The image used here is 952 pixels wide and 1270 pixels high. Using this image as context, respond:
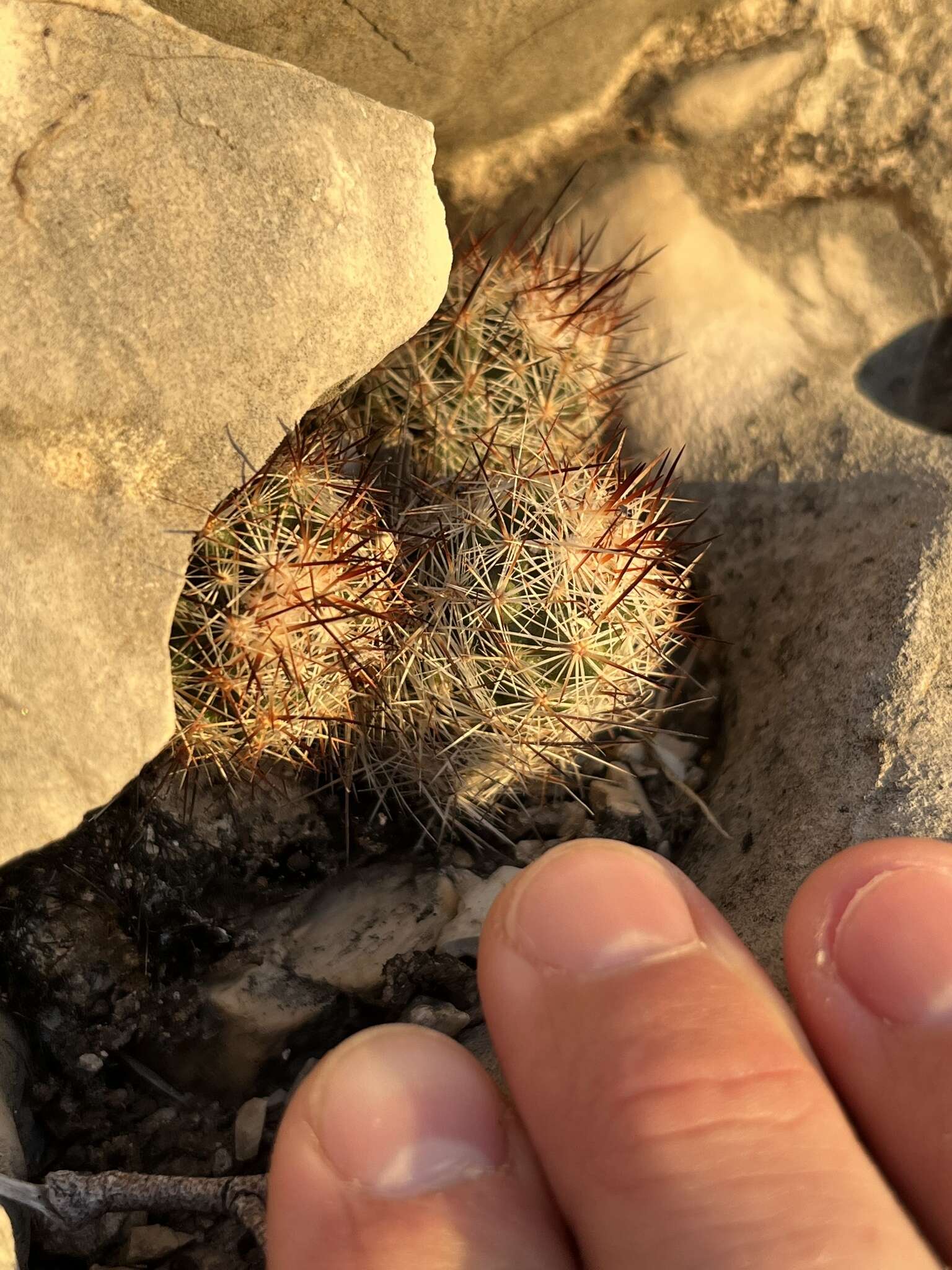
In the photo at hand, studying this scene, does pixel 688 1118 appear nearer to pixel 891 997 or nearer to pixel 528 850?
pixel 891 997

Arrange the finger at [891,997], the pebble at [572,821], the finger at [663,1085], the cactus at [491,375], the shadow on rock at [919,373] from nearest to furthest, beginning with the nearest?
the finger at [663,1085]
the finger at [891,997]
the cactus at [491,375]
the pebble at [572,821]
the shadow on rock at [919,373]

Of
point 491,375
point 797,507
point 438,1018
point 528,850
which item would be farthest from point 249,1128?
point 797,507

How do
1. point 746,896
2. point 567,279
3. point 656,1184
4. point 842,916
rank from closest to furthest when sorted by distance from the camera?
1. point 656,1184
2. point 842,916
3. point 746,896
4. point 567,279

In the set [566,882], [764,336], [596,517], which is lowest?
[566,882]

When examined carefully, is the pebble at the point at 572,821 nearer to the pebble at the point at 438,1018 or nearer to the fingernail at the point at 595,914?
the pebble at the point at 438,1018

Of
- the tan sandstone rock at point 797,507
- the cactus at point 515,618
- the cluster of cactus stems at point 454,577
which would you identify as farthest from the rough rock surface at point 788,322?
Answer: the cactus at point 515,618

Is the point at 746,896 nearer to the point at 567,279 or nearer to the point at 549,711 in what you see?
the point at 549,711

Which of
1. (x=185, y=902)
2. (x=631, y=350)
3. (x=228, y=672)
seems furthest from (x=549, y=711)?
(x=631, y=350)
